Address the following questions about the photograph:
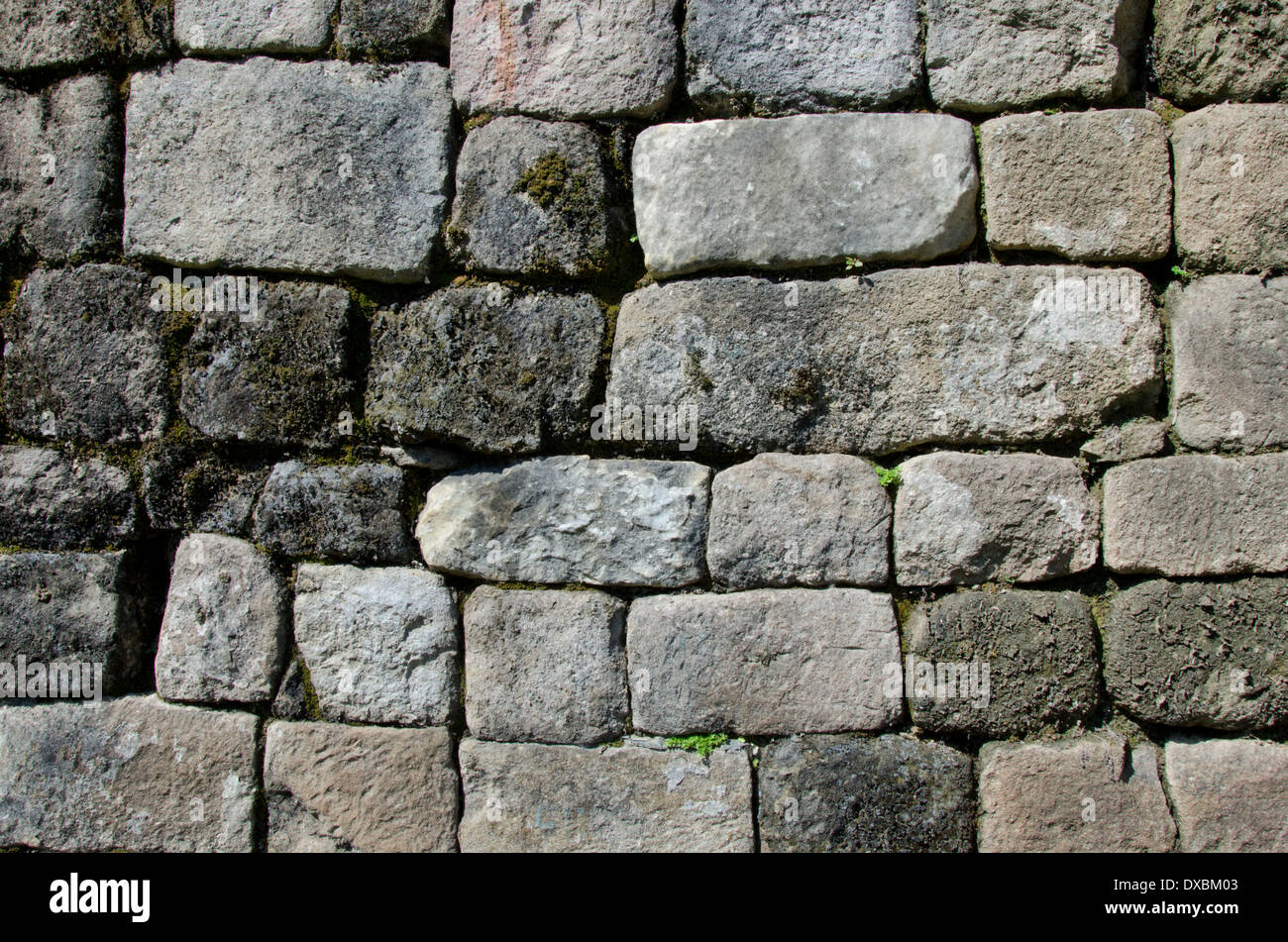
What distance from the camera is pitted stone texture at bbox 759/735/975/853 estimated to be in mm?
2219

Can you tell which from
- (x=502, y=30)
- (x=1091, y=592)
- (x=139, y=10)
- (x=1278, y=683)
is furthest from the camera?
(x=139, y=10)

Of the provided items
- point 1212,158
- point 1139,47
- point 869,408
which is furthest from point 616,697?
point 1139,47

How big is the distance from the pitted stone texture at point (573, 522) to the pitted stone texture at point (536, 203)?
1.90 feet

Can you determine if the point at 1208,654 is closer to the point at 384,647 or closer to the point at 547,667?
the point at 547,667

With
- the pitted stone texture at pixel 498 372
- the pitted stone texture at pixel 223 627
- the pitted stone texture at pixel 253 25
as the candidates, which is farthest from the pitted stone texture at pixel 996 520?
the pitted stone texture at pixel 253 25

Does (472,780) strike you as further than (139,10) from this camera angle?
No

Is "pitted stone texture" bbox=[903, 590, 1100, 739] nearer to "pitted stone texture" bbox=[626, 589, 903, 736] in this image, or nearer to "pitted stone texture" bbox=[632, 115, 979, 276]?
"pitted stone texture" bbox=[626, 589, 903, 736]

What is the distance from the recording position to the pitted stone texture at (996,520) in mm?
2227

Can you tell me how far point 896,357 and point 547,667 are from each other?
128 centimetres

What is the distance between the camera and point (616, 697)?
7.79ft

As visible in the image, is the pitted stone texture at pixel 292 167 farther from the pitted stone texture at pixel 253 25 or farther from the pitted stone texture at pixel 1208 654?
the pitted stone texture at pixel 1208 654

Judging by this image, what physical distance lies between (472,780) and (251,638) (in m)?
0.78

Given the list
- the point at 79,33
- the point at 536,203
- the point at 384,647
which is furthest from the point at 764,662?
the point at 79,33

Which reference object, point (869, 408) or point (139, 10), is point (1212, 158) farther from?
point (139, 10)
